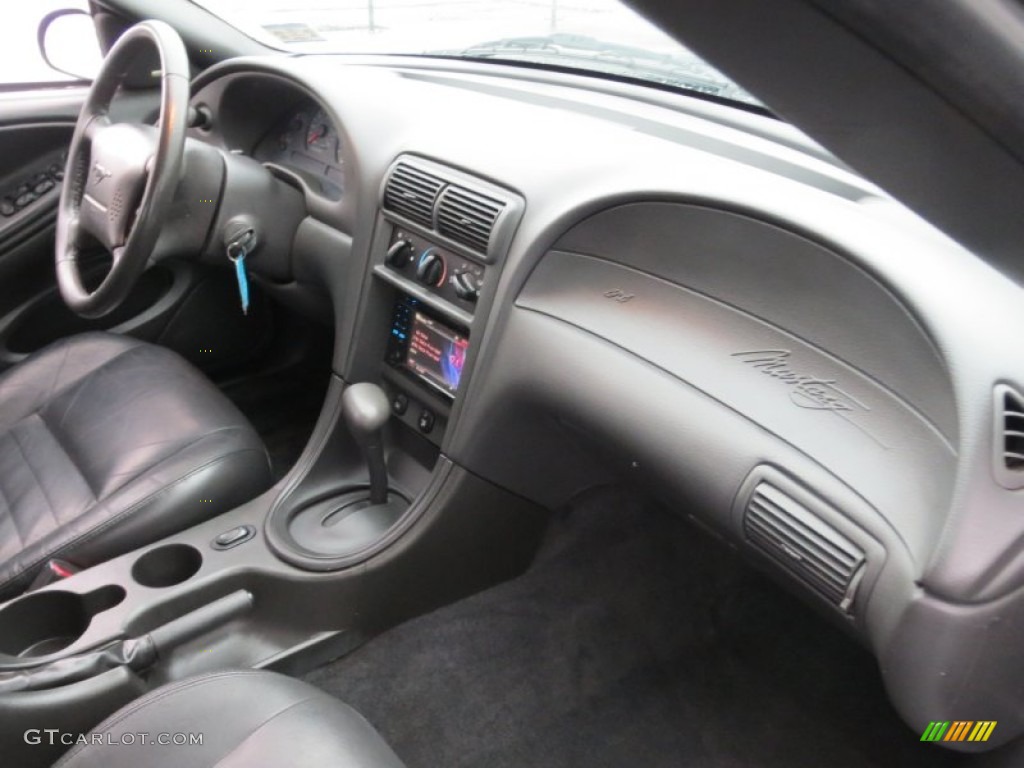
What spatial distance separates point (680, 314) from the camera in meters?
1.22

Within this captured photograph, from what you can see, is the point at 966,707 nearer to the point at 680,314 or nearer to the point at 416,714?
the point at 680,314

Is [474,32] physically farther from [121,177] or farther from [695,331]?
→ [695,331]

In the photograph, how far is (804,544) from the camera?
1.01 metres

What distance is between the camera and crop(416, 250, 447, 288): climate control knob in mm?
1550

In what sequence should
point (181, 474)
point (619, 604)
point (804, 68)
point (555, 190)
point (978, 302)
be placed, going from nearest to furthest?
point (804, 68) → point (978, 302) → point (555, 190) → point (181, 474) → point (619, 604)

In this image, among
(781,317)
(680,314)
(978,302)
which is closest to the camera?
(978,302)

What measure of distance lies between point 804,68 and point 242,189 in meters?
1.51

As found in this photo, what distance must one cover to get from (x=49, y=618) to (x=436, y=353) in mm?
759

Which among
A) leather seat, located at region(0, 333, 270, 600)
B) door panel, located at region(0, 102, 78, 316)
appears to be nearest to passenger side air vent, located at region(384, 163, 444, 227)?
leather seat, located at region(0, 333, 270, 600)

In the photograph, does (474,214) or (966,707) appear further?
(474,214)

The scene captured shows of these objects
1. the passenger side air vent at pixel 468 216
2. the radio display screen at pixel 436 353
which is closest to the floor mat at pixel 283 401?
the radio display screen at pixel 436 353

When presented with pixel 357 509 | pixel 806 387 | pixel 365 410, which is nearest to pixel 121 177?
pixel 365 410

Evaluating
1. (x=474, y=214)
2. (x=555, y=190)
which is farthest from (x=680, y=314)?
(x=474, y=214)

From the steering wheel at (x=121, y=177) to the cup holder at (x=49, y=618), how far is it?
525 mm
